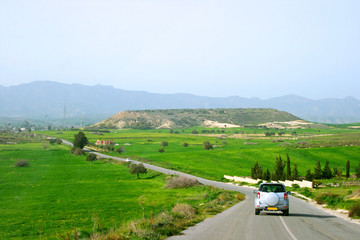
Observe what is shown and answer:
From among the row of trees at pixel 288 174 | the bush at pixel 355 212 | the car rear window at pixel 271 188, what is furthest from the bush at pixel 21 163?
the bush at pixel 355 212

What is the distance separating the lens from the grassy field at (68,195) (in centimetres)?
2770

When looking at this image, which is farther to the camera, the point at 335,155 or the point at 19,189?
the point at 335,155

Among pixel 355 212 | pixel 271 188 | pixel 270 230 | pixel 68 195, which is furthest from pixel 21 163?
pixel 270 230

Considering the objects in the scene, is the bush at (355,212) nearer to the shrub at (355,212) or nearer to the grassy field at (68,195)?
the shrub at (355,212)

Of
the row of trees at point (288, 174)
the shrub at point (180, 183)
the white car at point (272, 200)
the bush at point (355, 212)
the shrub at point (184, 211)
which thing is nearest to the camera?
the shrub at point (184, 211)

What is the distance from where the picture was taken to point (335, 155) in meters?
109

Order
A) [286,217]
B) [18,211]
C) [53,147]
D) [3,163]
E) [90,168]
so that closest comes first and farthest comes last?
[286,217] → [18,211] → [3,163] → [90,168] → [53,147]

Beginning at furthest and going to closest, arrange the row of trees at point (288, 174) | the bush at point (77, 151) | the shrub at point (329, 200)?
the bush at point (77, 151)
the row of trees at point (288, 174)
the shrub at point (329, 200)

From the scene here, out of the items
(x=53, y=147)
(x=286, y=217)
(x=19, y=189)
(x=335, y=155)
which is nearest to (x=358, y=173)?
(x=335, y=155)

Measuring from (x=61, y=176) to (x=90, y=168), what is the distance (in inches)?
574

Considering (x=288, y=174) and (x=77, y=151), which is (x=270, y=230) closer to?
(x=288, y=174)

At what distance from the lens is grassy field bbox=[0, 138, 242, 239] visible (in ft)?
90.9

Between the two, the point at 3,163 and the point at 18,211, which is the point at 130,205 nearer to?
the point at 18,211

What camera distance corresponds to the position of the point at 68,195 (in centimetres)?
4981
